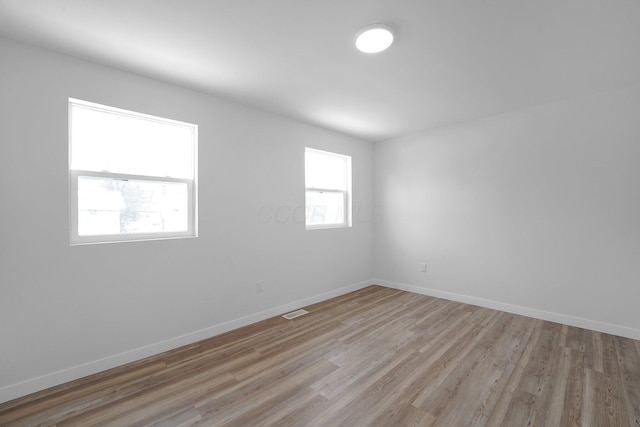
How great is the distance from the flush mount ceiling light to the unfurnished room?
0.09 feet

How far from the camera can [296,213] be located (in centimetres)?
386

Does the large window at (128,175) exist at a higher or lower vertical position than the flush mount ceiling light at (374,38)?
lower

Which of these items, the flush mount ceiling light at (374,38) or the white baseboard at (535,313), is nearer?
the flush mount ceiling light at (374,38)

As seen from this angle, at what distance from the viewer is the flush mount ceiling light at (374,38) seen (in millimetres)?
1929

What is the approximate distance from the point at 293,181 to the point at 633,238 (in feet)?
12.5

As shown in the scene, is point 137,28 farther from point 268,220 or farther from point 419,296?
point 419,296

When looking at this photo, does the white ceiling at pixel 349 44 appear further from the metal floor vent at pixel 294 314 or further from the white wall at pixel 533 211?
the metal floor vent at pixel 294 314

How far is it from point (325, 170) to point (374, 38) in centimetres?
255

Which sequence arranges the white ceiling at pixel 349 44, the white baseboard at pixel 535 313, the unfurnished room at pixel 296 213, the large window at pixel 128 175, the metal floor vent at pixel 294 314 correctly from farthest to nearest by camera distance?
the metal floor vent at pixel 294 314 < the white baseboard at pixel 535 313 < the large window at pixel 128 175 < the unfurnished room at pixel 296 213 < the white ceiling at pixel 349 44

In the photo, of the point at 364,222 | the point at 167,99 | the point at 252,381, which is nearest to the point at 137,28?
the point at 167,99

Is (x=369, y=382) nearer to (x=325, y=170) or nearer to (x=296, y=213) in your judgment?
(x=296, y=213)

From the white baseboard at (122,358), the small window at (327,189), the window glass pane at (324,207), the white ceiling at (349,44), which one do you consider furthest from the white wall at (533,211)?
the white baseboard at (122,358)

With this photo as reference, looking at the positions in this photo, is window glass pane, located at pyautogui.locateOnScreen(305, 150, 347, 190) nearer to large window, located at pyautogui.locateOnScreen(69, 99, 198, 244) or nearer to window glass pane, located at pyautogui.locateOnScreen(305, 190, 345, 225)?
window glass pane, located at pyautogui.locateOnScreen(305, 190, 345, 225)

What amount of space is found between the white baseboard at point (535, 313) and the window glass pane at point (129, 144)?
378cm
